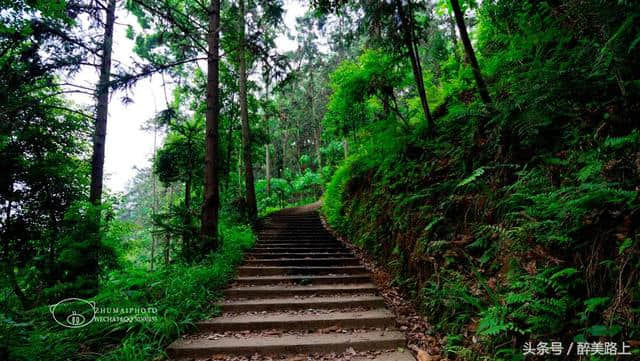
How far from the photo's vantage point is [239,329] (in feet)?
12.5

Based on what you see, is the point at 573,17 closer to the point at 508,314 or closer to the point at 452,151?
the point at 452,151

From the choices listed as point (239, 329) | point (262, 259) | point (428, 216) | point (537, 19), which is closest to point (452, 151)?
point (428, 216)

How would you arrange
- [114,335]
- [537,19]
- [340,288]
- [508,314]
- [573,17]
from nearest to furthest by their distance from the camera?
[508,314] < [573,17] < [114,335] < [537,19] < [340,288]

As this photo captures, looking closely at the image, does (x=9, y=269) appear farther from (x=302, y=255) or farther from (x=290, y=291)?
(x=302, y=255)

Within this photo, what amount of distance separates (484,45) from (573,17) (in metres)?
2.72

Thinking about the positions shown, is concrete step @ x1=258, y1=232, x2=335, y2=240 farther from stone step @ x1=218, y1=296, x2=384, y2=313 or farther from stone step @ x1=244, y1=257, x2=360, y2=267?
stone step @ x1=218, y1=296, x2=384, y2=313

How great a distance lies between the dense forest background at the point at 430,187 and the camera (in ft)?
7.43

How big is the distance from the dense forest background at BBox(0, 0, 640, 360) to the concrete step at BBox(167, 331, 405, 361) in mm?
311

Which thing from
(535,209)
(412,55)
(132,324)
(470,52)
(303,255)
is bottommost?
(132,324)

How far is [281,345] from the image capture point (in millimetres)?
3303

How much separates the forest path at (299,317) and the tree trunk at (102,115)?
4674 mm

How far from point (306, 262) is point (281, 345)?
3.27 m

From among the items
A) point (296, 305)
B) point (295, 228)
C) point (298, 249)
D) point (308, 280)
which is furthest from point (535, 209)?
point (295, 228)

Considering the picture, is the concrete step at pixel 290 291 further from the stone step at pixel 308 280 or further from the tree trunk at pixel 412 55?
the tree trunk at pixel 412 55
